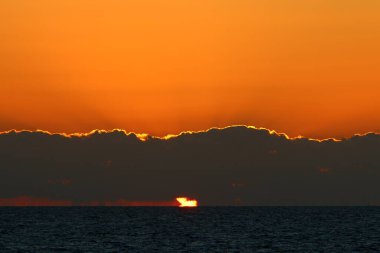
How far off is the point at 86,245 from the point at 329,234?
53.4m

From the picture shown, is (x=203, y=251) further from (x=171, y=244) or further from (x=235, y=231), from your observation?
(x=235, y=231)

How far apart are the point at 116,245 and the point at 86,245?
474 centimetres

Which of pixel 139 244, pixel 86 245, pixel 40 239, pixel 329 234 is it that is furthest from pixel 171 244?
pixel 329 234

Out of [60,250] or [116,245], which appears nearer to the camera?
[60,250]

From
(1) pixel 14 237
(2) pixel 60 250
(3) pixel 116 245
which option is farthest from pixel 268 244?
(1) pixel 14 237

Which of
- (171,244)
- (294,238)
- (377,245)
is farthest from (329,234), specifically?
(171,244)

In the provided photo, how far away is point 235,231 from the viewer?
177 metres

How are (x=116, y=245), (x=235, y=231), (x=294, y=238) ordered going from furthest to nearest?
(x=235, y=231)
(x=294, y=238)
(x=116, y=245)

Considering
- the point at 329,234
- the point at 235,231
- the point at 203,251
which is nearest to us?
the point at 203,251

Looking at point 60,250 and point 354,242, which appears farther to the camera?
point 354,242

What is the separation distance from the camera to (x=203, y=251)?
12231cm

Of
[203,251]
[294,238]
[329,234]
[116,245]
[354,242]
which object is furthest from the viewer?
[329,234]

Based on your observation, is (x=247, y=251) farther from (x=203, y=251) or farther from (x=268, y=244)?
(x=268, y=244)

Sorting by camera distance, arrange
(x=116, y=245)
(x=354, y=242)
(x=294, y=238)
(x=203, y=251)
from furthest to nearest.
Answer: (x=294, y=238)
(x=354, y=242)
(x=116, y=245)
(x=203, y=251)
